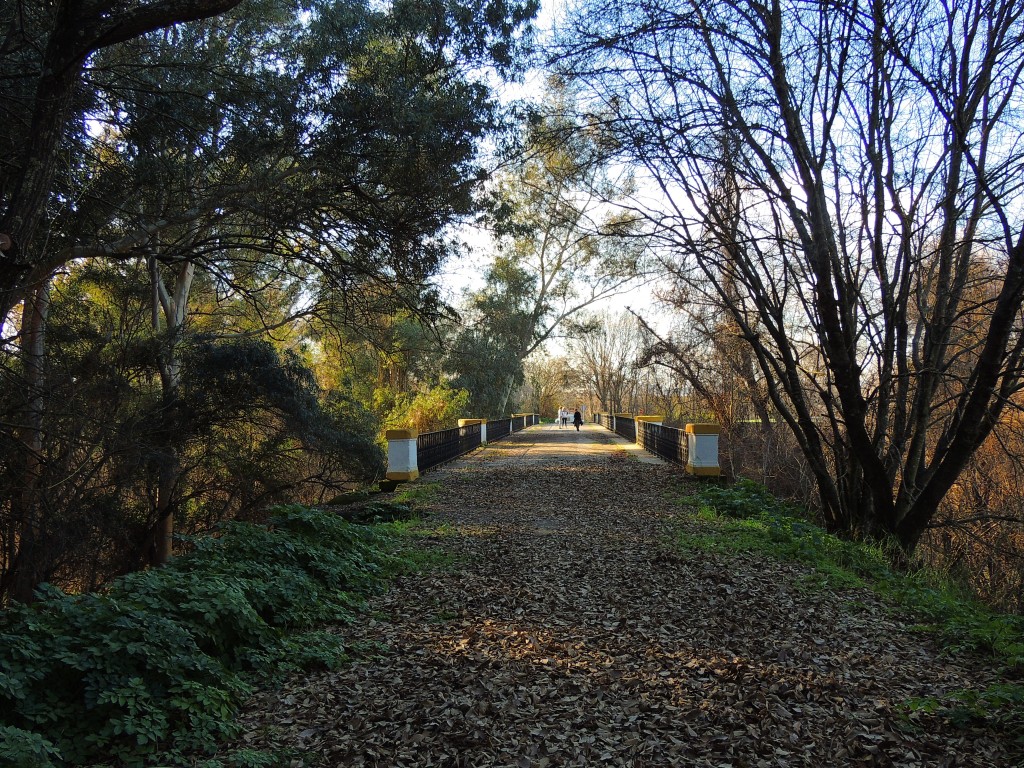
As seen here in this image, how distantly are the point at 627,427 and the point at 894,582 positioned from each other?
22749 mm

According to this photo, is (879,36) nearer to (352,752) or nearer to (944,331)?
(944,331)

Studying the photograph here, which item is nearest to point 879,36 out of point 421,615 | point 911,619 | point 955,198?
point 955,198

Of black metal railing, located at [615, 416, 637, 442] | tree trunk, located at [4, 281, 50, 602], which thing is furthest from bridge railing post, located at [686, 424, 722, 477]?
black metal railing, located at [615, 416, 637, 442]

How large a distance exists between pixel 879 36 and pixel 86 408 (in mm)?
10896

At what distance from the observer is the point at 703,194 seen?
9.52 m

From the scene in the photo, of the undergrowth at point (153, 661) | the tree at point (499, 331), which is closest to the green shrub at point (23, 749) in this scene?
the undergrowth at point (153, 661)

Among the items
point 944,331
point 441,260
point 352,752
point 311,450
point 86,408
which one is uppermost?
point 441,260

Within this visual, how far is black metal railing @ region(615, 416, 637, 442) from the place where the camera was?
1031 inches

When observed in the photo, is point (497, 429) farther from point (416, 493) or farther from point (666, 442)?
point (416, 493)

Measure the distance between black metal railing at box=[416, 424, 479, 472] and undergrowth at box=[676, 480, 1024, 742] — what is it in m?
6.08

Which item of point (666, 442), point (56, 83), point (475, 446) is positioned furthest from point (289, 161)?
point (475, 446)

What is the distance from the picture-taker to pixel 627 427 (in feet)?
94.5

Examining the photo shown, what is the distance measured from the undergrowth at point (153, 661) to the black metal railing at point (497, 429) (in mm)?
21910

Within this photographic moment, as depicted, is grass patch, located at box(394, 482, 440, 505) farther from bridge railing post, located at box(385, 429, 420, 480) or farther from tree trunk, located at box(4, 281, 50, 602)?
tree trunk, located at box(4, 281, 50, 602)
